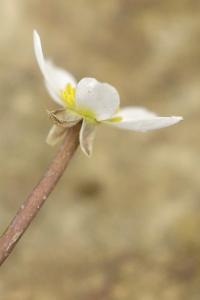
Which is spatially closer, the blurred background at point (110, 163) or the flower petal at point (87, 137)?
the flower petal at point (87, 137)

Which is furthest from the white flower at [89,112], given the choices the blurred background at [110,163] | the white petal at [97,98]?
the blurred background at [110,163]

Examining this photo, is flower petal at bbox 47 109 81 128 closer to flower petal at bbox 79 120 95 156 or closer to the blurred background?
flower petal at bbox 79 120 95 156

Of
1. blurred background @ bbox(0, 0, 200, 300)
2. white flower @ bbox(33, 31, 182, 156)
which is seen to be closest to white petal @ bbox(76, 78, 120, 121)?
white flower @ bbox(33, 31, 182, 156)

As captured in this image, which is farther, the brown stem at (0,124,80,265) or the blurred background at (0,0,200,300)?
the blurred background at (0,0,200,300)

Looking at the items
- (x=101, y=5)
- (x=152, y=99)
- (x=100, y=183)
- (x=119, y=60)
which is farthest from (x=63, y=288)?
(x=101, y=5)

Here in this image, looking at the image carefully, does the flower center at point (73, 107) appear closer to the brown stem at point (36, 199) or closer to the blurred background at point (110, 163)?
the brown stem at point (36, 199)

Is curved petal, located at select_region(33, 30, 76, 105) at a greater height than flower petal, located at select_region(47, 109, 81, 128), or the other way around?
curved petal, located at select_region(33, 30, 76, 105)
